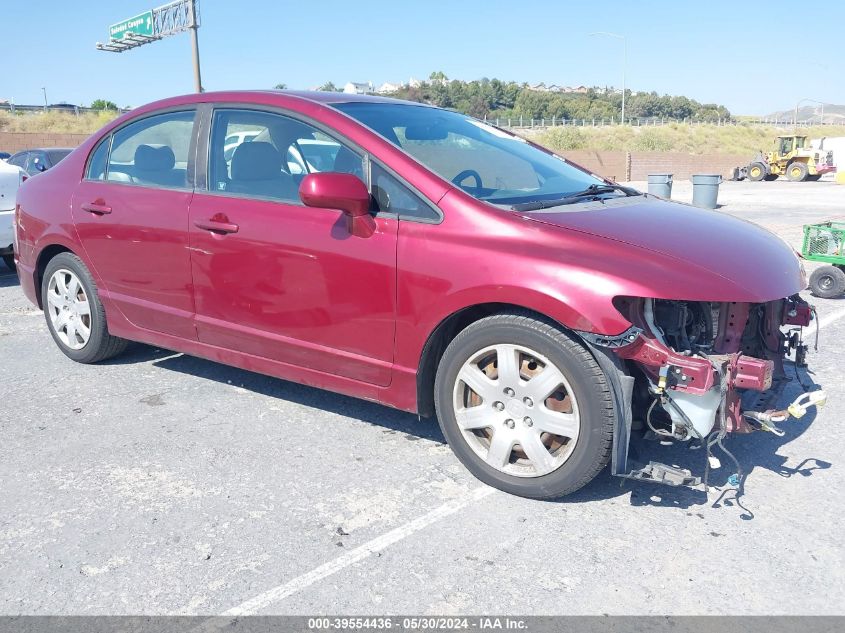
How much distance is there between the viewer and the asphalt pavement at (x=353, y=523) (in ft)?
8.21

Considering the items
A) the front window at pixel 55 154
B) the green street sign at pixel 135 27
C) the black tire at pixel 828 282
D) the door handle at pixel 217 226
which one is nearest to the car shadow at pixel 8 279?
the front window at pixel 55 154

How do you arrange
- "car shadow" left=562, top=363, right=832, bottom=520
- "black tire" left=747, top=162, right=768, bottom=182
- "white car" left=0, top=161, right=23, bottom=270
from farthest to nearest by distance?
"black tire" left=747, top=162, right=768, bottom=182, "white car" left=0, top=161, right=23, bottom=270, "car shadow" left=562, top=363, right=832, bottom=520

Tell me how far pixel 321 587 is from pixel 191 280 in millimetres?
2085

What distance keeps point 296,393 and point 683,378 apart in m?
2.38

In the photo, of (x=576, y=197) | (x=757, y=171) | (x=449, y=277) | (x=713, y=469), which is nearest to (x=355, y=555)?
(x=449, y=277)

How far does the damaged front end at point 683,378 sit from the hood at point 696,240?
0.16 meters

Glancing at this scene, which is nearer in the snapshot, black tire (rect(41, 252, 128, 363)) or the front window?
black tire (rect(41, 252, 128, 363))

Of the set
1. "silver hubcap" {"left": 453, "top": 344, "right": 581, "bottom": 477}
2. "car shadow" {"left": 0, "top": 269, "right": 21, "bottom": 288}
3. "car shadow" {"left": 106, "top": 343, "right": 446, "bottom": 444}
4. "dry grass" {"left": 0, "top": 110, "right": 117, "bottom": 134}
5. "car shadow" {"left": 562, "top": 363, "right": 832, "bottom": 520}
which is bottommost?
"car shadow" {"left": 562, "top": 363, "right": 832, "bottom": 520}

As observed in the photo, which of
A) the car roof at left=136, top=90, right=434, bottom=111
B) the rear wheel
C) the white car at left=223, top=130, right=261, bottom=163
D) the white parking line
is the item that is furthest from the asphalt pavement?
the rear wheel

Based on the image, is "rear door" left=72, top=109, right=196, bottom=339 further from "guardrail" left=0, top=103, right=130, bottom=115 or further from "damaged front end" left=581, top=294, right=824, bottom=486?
"guardrail" left=0, top=103, right=130, bottom=115

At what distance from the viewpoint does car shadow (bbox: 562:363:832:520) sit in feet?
10.4

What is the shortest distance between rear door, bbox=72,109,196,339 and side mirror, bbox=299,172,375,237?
1039 millimetres

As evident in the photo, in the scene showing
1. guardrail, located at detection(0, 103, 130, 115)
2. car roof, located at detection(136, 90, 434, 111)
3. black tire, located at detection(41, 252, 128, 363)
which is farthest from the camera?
guardrail, located at detection(0, 103, 130, 115)

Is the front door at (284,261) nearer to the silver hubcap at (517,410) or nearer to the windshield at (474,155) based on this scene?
the windshield at (474,155)
